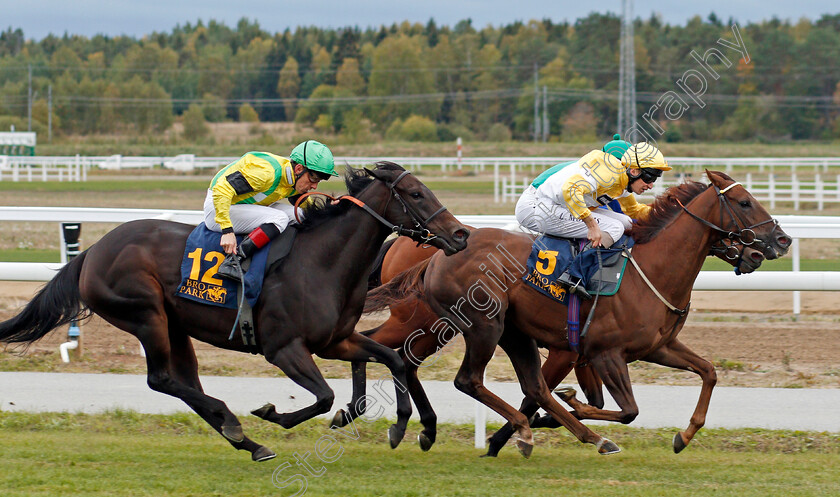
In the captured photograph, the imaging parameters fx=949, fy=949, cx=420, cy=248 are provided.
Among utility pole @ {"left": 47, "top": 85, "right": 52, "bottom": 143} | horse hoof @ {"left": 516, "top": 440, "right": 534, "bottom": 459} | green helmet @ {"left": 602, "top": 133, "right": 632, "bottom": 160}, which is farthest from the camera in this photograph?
utility pole @ {"left": 47, "top": 85, "right": 52, "bottom": 143}

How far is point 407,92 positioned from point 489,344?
62.9 metres

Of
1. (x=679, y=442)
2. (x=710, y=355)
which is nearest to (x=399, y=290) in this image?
(x=679, y=442)

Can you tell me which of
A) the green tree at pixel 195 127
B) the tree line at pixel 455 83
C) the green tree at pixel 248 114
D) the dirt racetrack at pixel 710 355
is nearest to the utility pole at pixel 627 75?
the dirt racetrack at pixel 710 355

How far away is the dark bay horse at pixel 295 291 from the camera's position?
4895mm

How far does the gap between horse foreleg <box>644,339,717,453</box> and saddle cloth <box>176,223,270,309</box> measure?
222cm

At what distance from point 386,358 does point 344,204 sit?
85cm

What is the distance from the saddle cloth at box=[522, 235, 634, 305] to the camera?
5.19 metres

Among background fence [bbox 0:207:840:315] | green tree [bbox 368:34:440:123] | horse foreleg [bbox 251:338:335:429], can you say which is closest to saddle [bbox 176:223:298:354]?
horse foreleg [bbox 251:338:335:429]

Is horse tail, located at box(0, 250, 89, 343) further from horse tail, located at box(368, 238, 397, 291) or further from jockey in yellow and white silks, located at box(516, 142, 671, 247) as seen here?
jockey in yellow and white silks, located at box(516, 142, 671, 247)

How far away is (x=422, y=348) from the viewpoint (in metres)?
5.82

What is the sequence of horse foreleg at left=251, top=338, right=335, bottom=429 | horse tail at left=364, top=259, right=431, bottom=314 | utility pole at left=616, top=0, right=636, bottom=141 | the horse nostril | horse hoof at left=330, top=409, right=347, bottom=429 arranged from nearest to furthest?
horse foreleg at left=251, top=338, right=335, bottom=429 < the horse nostril < horse hoof at left=330, top=409, right=347, bottom=429 < horse tail at left=364, top=259, right=431, bottom=314 < utility pole at left=616, top=0, right=636, bottom=141

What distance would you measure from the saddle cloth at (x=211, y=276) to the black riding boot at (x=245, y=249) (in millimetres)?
34

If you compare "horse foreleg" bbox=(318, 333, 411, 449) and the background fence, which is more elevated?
the background fence

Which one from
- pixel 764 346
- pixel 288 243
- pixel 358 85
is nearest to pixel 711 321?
pixel 764 346
